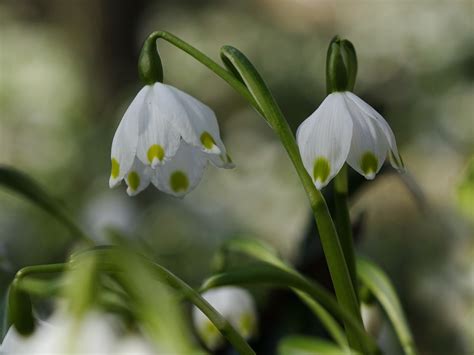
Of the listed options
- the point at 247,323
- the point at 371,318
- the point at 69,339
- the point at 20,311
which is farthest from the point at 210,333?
the point at 69,339

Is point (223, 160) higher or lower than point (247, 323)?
higher

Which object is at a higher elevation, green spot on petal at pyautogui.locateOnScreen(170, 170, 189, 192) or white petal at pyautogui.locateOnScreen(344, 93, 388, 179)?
white petal at pyautogui.locateOnScreen(344, 93, 388, 179)

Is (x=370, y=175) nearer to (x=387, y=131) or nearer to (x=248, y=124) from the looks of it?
(x=387, y=131)

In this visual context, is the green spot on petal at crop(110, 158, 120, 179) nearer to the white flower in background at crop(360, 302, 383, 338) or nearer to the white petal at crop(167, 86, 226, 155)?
the white petal at crop(167, 86, 226, 155)

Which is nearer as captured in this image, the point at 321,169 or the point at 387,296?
the point at 321,169

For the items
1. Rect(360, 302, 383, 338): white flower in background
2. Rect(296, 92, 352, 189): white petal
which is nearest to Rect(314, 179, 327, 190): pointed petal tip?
Rect(296, 92, 352, 189): white petal

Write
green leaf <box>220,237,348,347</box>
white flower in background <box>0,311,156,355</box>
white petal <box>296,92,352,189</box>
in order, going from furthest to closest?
green leaf <box>220,237,348,347</box> < white petal <box>296,92,352,189</box> < white flower in background <box>0,311,156,355</box>

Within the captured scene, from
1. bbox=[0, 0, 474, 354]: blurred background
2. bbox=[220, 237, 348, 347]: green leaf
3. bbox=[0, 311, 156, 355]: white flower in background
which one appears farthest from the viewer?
bbox=[0, 0, 474, 354]: blurred background

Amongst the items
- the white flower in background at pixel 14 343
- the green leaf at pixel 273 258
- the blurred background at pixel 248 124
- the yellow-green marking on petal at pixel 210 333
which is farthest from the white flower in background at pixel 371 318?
the blurred background at pixel 248 124

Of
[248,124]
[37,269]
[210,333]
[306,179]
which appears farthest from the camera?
[248,124]
